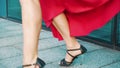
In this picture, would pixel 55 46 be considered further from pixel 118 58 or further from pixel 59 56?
pixel 118 58

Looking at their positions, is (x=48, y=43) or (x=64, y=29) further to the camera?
(x=48, y=43)

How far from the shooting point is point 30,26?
1.61 metres

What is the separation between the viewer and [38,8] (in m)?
1.63

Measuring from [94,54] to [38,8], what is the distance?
0.89 m

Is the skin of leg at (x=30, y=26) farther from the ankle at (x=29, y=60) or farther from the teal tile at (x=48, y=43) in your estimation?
the teal tile at (x=48, y=43)

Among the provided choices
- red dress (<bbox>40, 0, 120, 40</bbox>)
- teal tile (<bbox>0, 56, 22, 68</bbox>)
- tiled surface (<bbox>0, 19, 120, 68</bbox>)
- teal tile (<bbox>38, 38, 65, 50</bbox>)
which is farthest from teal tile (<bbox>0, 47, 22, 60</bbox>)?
red dress (<bbox>40, 0, 120, 40</bbox>)

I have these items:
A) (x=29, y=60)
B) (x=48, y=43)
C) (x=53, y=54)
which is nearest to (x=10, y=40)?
(x=48, y=43)

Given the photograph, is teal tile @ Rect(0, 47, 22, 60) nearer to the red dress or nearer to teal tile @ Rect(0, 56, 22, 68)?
teal tile @ Rect(0, 56, 22, 68)

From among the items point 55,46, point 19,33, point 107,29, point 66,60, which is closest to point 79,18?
point 66,60

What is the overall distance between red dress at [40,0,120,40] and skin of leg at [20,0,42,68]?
256 mm

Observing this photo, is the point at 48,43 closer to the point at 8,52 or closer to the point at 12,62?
the point at 8,52

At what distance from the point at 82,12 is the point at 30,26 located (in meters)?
0.50

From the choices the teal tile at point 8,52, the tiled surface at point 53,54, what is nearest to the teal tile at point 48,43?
the tiled surface at point 53,54

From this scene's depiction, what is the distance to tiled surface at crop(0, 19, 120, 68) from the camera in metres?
2.04
